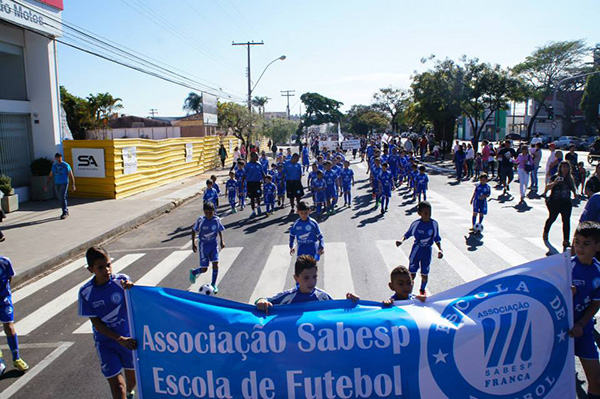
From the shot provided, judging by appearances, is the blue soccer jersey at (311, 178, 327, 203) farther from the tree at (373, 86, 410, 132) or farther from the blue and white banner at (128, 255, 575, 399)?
the tree at (373, 86, 410, 132)

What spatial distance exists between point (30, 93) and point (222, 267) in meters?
13.8

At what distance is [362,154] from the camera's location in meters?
41.5

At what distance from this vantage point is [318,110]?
4422 inches

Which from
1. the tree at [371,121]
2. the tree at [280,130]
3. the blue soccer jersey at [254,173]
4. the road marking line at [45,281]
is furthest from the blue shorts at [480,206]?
the tree at [371,121]

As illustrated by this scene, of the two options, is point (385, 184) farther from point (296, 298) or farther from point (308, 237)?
point (296, 298)

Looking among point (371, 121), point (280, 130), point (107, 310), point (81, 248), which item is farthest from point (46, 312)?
point (371, 121)

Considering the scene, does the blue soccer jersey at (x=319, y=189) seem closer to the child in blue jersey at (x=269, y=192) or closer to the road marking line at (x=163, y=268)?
the child in blue jersey at (x=269, y=192)

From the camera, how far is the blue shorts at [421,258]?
7.71 meters

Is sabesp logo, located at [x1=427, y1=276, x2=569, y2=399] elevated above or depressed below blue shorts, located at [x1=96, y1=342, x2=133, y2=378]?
above

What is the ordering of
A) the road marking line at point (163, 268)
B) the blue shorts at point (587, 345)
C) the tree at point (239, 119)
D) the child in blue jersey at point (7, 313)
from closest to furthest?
the blue shorts at point (587, 345) → the child in blue jersey at point (7, 313) → the road marking line at point (163, 268) → the tree at point (239, 119)

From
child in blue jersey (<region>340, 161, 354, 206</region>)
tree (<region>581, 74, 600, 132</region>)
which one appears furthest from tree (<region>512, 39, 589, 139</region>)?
child in blue jersey (<region>340, 161, 354, 206</region>)

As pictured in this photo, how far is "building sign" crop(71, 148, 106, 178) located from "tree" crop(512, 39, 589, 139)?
181ft

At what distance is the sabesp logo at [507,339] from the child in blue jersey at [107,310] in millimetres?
3292

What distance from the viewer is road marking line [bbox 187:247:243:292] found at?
28.9 ft
